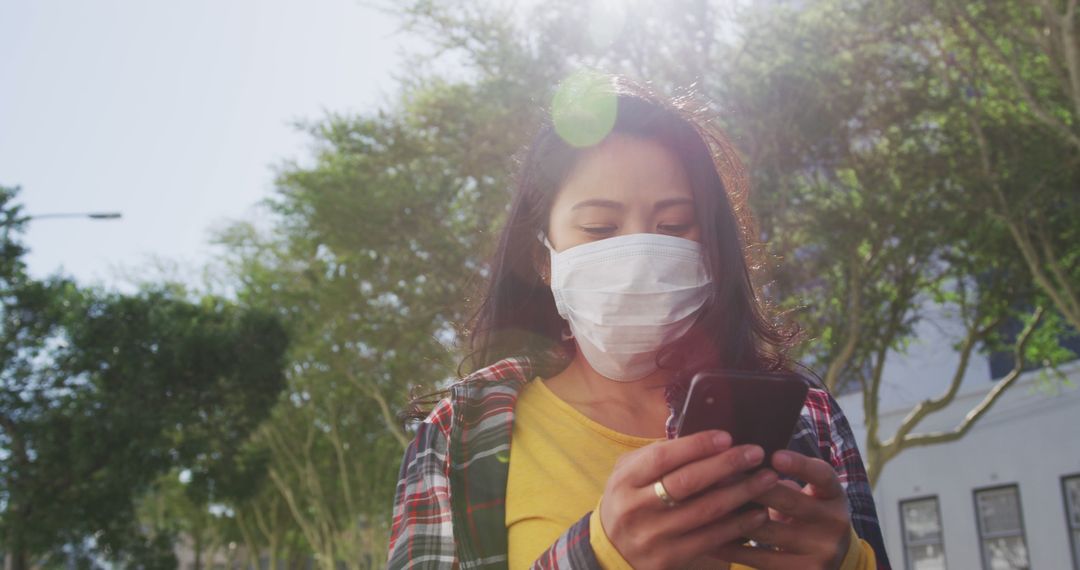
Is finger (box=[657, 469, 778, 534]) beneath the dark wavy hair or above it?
beneath

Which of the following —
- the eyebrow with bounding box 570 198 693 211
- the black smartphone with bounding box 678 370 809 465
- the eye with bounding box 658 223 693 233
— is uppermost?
the eyebrow with bounding box 570 198 693 211

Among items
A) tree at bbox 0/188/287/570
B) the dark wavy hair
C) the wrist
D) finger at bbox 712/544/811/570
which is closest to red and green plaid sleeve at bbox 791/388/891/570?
the dark wavy hair

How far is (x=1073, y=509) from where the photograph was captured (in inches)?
793

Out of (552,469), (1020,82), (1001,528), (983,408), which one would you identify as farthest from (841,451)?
(1001,528)

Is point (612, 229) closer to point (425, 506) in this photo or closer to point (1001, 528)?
point (425, 506)

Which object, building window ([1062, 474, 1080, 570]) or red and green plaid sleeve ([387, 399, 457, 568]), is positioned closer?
red and green plaid sleeve ([387, 399, 457, 568])

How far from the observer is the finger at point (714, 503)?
1.44 m

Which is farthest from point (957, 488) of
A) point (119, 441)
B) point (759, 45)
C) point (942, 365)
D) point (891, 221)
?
point (119, 441)

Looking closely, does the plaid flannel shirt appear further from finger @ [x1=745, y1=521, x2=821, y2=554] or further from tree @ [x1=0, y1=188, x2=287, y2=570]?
tree @ [x1=0, y1=188, x2=287, y2=570]

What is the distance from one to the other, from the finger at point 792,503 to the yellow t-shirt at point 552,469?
0.20m

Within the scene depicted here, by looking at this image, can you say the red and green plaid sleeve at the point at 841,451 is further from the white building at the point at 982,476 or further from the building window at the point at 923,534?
the building window at the point at 923,534

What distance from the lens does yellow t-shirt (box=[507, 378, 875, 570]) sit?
6.23 ft

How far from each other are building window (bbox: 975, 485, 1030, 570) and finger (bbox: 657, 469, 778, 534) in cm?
2145

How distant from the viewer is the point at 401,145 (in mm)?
16781
